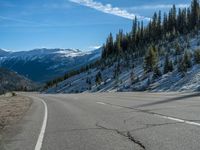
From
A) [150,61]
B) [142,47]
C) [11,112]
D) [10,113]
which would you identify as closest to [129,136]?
[10,113]

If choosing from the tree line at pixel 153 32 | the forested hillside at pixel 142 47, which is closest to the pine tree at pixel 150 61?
the forested hillside at pixel 142 47

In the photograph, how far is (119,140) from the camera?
8.74 m

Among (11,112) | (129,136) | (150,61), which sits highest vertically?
(129,136)

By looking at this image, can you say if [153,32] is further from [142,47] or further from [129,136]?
[129,136]

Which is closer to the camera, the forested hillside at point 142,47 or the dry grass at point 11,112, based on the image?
the dry grass at point 11,112

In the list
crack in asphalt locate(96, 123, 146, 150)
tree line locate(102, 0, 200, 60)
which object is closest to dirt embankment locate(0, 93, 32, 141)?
crack in asphalt locate(96, 123, 146, 150)

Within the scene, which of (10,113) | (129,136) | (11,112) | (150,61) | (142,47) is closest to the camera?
(129,136)

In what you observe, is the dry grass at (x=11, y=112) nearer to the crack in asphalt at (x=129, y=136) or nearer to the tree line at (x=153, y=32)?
the crack in asphalt at (x=129, y=136)

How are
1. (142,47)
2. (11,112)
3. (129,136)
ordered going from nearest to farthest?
1. (129,136)
2. (11,112)
3. (142,47)

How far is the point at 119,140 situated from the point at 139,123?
2719 mm

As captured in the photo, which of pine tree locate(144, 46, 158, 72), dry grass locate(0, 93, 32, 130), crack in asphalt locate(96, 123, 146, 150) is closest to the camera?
crack in asphalt locate(96, 123, 146, 150)

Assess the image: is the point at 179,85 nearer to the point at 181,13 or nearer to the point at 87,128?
the point at 87,128

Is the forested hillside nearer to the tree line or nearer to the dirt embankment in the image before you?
the tree line

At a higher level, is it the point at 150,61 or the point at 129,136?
the point at 129,136
